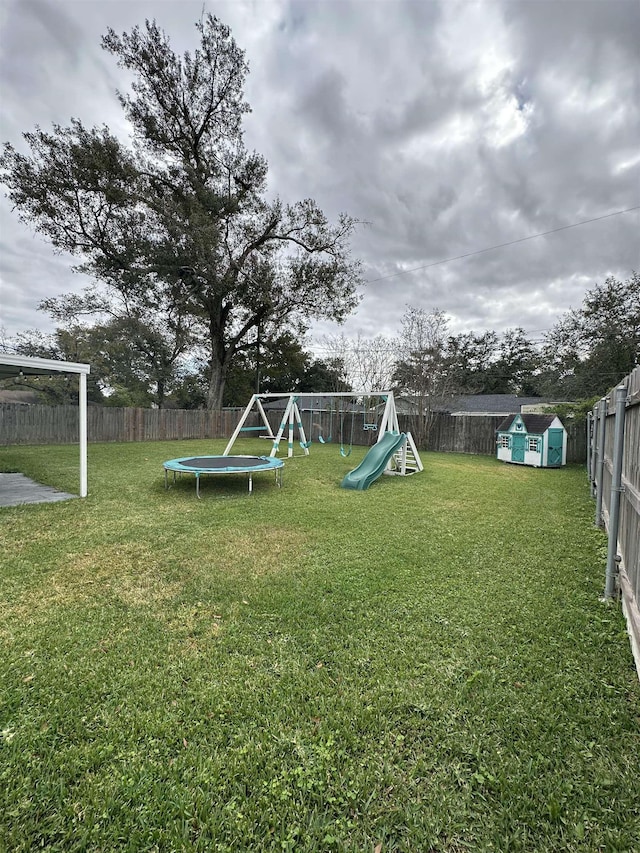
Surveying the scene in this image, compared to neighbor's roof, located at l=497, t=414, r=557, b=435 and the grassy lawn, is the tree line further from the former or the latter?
the grassy lawn

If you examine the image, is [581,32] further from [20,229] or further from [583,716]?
[20,229]

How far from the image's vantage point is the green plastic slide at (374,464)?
22.4ft

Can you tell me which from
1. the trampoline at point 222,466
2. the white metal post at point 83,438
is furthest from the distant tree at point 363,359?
the white metal post at point 83,438

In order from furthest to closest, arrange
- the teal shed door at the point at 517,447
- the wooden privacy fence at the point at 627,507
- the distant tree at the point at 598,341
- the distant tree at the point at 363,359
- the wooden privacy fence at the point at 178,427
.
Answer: the distant tree at the point at 363,359
the wooden privacy fence at the point at 178,427
the distant tree at the point at 598,341
the teal shed door at the point at 517,447
the wooden privacy fence at the point at 627,507

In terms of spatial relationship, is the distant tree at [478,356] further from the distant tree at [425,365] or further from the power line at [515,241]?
the distant tree at [425,365]

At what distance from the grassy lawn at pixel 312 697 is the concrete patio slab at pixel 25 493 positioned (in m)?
1.64

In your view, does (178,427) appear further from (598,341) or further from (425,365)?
(598,341)

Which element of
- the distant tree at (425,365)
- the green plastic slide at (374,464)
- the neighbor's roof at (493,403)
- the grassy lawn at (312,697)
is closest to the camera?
the grassy lawn at (312,697)

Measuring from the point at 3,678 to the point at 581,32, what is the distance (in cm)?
982

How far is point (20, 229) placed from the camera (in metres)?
14.5

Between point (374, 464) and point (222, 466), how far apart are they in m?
2.82

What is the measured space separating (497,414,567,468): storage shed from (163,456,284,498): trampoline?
23.0 feet

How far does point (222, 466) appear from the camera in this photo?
6680 mm

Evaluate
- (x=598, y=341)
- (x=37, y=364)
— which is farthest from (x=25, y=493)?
(x=598, y=341)
